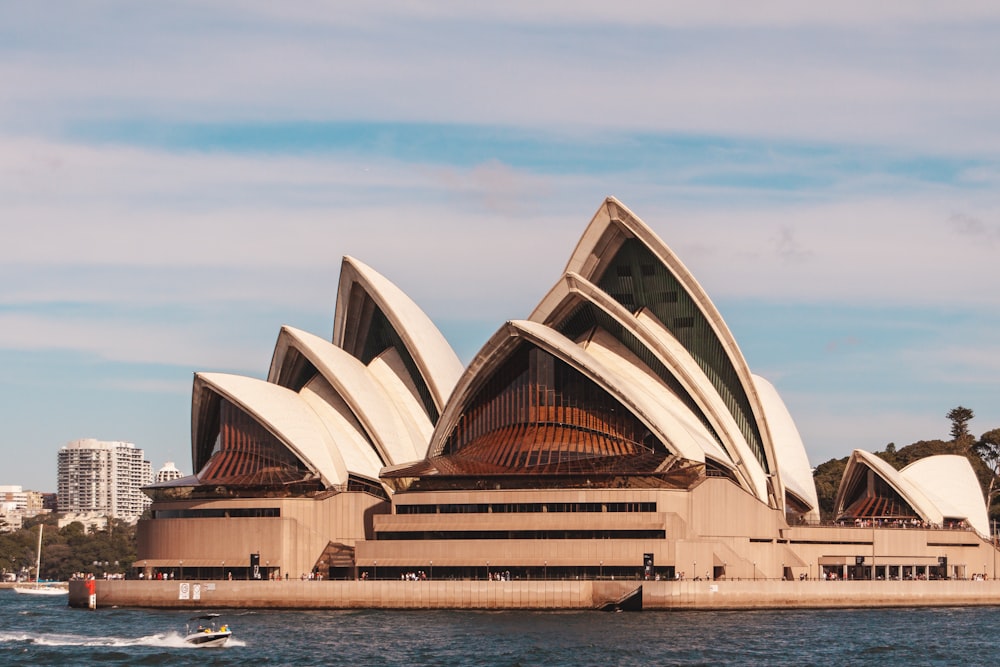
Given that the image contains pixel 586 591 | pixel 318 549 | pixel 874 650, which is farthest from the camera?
pixel 318 549

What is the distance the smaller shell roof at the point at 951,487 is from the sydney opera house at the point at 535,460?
2674 millimetres

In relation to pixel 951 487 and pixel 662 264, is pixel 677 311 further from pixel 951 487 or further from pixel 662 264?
pixel 951 487

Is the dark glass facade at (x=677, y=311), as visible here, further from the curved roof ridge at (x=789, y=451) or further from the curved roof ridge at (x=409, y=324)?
the curved roof ridge at (x=409, y=324)

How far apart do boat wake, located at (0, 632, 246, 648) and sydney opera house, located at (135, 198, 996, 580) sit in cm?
2216

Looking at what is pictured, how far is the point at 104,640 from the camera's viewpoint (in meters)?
69.1

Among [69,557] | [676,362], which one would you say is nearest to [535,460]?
[676,362]

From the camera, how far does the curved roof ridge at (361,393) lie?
335 feet

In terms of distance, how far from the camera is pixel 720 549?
3543 inches

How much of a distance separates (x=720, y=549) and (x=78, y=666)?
134 ft

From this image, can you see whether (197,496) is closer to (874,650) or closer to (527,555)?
(527,555)

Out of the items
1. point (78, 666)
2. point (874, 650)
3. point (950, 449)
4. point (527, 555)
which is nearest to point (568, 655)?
point (874, 650)

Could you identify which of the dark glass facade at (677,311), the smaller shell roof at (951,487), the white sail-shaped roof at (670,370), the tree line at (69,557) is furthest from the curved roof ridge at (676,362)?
the tree line at (69,557)

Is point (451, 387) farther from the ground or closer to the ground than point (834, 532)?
farther from the ground

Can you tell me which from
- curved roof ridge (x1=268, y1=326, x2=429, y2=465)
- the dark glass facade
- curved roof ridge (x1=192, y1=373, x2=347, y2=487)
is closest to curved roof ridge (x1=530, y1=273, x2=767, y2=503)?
the dark glass facade
